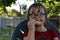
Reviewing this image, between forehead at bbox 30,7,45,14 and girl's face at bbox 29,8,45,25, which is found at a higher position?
forehead at bbox 30,7,45,14

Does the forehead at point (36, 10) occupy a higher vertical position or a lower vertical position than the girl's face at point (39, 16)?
higher

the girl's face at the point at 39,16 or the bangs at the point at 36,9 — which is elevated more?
the bangs at the point at 36,9

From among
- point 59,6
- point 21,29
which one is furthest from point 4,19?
point 21,29

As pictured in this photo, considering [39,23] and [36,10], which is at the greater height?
[36,10]

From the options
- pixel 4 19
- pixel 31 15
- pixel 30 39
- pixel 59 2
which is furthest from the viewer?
pixel 4 19

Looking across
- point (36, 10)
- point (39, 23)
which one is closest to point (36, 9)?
point (36, 10)

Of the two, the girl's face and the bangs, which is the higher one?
the bangs

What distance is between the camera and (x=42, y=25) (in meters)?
2.26

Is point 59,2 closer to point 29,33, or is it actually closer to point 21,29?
point 21,29

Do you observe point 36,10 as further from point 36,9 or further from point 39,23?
point 39,23

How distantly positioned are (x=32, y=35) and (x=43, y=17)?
10.1 inches

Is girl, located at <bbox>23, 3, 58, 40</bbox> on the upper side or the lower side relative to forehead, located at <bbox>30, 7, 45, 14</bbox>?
lower

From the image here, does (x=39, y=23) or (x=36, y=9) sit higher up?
(x=36, y=9)

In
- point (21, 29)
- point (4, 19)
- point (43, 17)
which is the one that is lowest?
point (4, 19)
